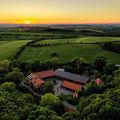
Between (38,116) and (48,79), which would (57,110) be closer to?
(38,116)

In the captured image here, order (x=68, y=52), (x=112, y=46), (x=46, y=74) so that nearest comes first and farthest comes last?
(x=46, y=74) < (x=68, y=52) < (x=112, y=46)

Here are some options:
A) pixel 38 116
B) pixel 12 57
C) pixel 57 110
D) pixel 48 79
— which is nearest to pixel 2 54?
pixel 12 57

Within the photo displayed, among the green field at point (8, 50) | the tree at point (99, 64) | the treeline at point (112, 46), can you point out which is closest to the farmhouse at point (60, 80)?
the tree at point (99, 64)

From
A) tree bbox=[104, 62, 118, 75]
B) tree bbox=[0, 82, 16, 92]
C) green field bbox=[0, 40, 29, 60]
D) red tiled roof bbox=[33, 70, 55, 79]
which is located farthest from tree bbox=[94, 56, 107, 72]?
green field bbox=[0, 40, 29, 60]

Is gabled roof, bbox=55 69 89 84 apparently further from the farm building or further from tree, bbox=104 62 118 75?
tree, bbox=104 62 118 75

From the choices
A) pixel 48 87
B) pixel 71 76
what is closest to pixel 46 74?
pixel 71 76

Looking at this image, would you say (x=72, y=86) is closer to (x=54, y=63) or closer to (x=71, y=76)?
(x=71, y=76)

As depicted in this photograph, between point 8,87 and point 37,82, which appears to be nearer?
point 8,87
